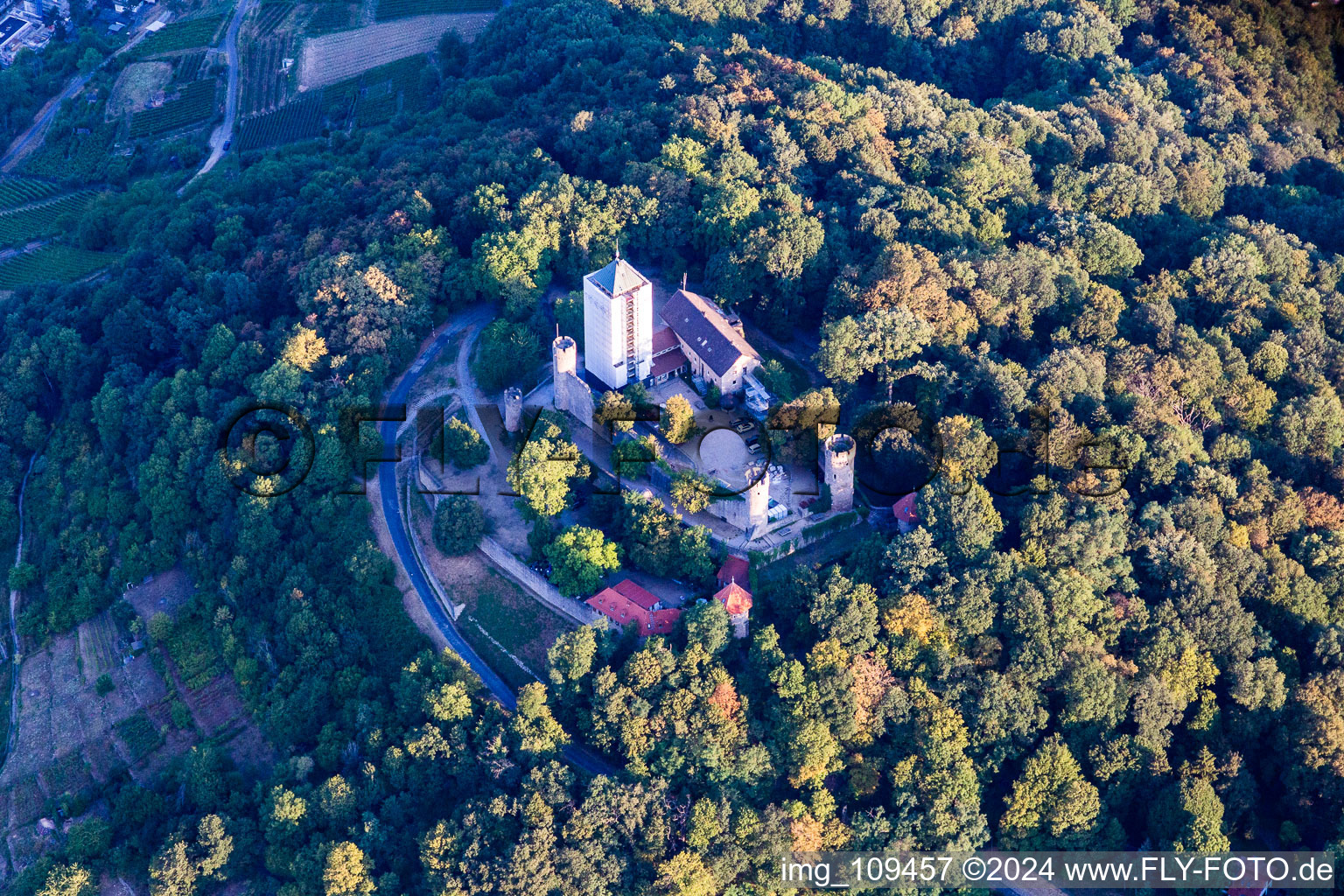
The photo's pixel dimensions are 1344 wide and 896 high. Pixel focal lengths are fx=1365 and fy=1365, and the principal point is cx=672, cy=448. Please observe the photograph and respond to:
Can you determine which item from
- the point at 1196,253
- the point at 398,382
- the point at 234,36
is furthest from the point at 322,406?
the point at 234,36

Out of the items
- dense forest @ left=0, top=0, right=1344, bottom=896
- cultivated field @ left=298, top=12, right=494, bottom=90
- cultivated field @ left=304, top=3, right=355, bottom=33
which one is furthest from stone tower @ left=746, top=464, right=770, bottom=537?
cultivated field @ left=304, top=3, right=355, bottom=33

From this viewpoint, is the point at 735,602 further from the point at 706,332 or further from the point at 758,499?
the point at 706,332

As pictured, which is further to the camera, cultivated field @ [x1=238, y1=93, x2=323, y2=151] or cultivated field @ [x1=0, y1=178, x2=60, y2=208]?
cultivated field @ [x1=0, y1=178, x2=60, y2=208]

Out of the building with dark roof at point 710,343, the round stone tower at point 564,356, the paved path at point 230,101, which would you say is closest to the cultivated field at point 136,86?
the paved path at point 230,101

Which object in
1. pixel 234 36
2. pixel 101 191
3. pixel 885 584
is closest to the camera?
pixel 885 584

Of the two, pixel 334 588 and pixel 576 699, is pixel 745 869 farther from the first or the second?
pixel 334 588

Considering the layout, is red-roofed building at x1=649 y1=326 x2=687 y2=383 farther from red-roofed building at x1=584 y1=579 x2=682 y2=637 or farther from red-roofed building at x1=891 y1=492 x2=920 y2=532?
red-roofed building at x1=891 y1=492 x2=920 y2=532
